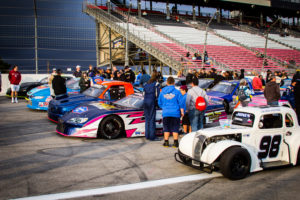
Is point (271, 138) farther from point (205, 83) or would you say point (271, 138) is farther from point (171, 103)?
point (205, 83)

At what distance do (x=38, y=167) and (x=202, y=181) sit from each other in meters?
2.88

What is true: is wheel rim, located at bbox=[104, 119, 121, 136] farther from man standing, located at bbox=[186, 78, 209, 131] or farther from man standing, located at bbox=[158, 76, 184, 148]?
man standing, located at bbox=[186, 78, 209, 131]

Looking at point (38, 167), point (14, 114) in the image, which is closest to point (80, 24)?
point (14, 114)

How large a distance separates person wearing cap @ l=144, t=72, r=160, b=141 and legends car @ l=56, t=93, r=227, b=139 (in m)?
0.39

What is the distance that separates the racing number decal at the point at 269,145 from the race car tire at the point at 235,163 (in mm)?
521

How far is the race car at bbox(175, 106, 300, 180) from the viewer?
461cm

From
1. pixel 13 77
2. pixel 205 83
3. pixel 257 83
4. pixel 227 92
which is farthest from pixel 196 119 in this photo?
pixel 13 77

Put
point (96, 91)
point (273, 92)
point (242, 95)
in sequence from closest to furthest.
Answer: point (273, 92) < point (242, 95) < point (96, 91)

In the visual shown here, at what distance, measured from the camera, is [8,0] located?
17.8 meters

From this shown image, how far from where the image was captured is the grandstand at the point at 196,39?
26.6 m

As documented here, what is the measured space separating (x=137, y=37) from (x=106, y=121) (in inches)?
845

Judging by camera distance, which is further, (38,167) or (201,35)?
(201,35)

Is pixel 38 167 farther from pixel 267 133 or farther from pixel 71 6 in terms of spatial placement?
pixel 71 6

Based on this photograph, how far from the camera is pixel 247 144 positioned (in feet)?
16.2
